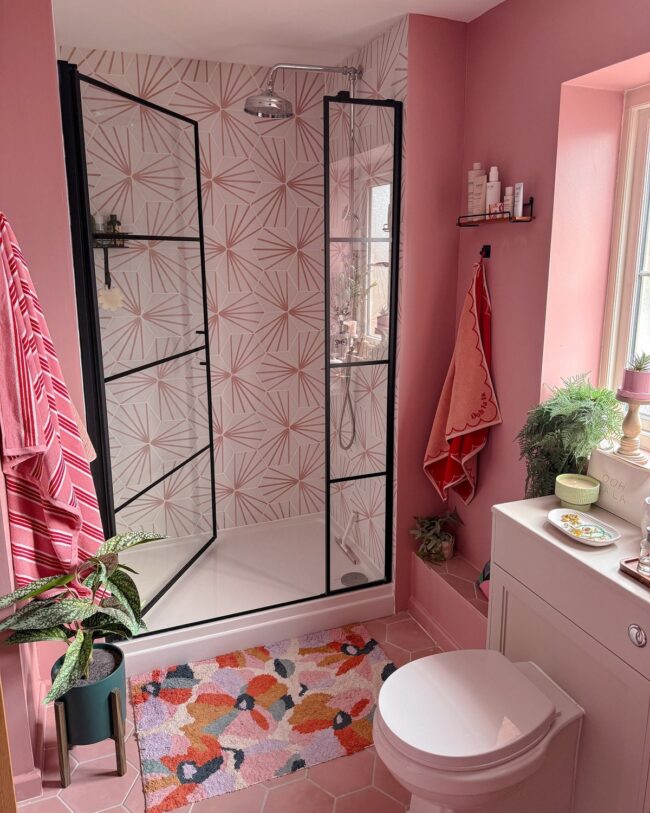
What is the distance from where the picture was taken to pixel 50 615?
6.14 feet

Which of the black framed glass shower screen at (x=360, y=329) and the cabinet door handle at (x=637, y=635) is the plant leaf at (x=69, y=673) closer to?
the black framed glass shower screen at (x=360, y=329)

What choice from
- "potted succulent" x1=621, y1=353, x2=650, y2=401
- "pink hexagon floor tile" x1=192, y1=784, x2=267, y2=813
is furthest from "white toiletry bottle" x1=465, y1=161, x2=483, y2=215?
"pink hexagon floor tile" x1=192, y1=784, x2=267, y2=813

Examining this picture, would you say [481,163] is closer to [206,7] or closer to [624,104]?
[624,104]

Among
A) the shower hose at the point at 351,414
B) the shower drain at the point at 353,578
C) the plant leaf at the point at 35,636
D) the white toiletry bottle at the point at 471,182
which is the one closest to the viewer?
the plant leaf at the point at 35,636

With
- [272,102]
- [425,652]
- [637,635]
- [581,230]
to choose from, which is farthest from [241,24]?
[425,652]

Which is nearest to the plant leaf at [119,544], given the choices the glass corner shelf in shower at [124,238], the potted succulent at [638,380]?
the glass corner shelf in shower at [124,238]

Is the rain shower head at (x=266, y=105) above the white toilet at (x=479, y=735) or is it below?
above

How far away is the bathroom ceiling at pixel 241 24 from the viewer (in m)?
2.33

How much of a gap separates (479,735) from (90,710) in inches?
47.6

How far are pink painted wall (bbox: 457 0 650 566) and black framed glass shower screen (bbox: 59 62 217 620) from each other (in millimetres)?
1266

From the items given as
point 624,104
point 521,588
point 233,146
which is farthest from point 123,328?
point 624,104

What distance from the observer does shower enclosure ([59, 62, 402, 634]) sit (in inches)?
99.7

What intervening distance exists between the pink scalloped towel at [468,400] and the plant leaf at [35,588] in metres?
1.47

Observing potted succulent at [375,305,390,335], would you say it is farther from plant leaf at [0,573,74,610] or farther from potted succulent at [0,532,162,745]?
plant leaf at [0,573,74,610]
